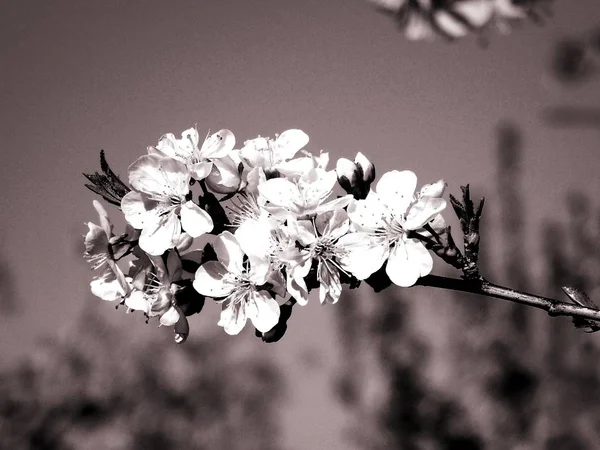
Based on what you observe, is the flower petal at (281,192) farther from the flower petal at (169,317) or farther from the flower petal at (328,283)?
the flower petal at (169,317)

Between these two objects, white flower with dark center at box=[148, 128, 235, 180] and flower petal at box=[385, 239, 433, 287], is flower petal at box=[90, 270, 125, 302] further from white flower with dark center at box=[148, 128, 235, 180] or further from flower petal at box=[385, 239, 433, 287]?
flower petal at box=[385, 239, 433, 287]

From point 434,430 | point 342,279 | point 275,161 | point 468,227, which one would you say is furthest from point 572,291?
point 434,430

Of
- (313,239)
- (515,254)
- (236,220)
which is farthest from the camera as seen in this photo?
(515,254)

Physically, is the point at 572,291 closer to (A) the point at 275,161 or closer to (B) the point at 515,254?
(A) the point at 275,161

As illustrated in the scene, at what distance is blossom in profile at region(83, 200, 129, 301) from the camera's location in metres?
0.80

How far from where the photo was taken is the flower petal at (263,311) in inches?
30.7

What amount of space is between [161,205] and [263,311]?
0.19m

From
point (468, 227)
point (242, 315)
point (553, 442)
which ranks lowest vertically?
point (553, 442)

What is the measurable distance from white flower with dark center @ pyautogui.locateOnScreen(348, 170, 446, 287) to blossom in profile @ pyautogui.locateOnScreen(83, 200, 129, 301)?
0.31 meters

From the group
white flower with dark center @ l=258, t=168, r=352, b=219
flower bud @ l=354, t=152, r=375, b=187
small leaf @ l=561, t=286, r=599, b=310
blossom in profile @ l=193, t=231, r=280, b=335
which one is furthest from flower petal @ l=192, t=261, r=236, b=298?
small leaf @ l=561, t=286, r=599, b=310

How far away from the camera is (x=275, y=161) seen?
33.3 inches

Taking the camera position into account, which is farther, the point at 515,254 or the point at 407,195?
the point at 515,254

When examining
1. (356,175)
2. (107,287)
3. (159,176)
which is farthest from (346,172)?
(107,287)

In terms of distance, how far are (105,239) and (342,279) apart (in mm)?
307
